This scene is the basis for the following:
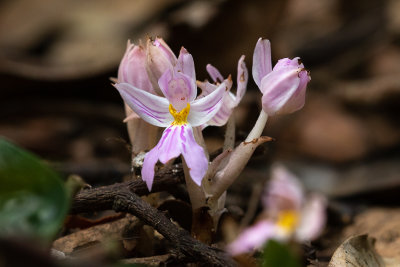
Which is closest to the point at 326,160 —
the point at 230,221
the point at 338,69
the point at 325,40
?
the point at 338,69

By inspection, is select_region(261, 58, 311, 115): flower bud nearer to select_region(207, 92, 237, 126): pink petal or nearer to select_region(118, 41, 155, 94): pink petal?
select_region(207, 92, 237, 126): pink petal

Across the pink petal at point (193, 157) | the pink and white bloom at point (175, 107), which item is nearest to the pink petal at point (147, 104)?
Answer: the pink and white bloom at point (175, 107)

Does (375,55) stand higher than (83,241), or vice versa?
(375,55)

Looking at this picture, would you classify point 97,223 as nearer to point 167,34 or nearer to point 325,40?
point 167,34

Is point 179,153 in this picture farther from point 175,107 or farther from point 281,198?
point 281,198

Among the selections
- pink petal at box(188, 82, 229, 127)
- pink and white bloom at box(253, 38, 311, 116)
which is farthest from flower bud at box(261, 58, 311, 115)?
pink petal at box(188, 82, 229, 127)
